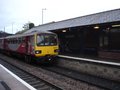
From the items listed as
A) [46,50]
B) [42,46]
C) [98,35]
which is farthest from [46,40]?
[98,35]

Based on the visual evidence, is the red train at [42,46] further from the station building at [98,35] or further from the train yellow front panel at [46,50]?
the station building at [98,35]

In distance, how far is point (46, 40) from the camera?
16750 millimetres

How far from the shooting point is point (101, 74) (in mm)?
11641

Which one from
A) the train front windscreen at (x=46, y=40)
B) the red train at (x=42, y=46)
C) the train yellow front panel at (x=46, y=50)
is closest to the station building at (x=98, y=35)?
the train front windscreen at (x=46, y=40)

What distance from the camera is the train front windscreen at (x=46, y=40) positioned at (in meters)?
16.5

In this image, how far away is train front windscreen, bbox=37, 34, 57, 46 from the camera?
16.5m

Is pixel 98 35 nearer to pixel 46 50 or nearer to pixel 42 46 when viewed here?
pixel 46 50

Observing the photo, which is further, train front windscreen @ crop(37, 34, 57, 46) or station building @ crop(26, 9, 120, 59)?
station building @ crop(26, 9, 120, 59)

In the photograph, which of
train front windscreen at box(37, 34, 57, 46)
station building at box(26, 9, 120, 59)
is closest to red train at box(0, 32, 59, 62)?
train front windscreen at box(37, 34, 57, 46)

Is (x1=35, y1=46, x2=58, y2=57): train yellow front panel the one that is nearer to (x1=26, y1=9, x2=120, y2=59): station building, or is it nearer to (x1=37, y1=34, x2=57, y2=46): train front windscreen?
(x1=37, y1=34, x2=57, y2=46): train front windscreen

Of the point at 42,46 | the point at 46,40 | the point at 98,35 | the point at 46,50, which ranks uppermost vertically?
the point at 98,35

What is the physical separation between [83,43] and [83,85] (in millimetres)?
11866

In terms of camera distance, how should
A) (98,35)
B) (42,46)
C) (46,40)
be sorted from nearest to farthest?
(42,46) < (46,40) < (98,35)

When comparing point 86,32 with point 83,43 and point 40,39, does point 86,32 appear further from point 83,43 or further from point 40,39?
point 40,39
